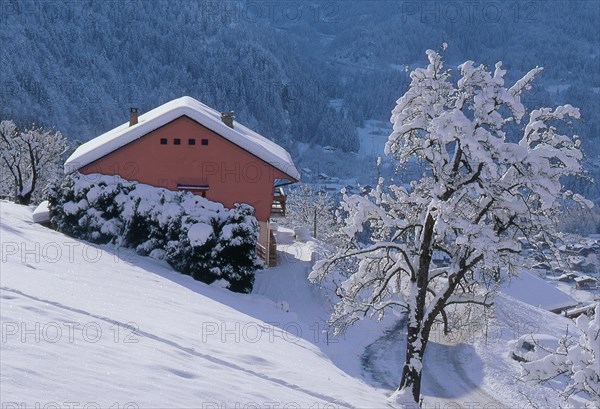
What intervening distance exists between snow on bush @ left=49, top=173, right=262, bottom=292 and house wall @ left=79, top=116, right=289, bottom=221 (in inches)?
76.6

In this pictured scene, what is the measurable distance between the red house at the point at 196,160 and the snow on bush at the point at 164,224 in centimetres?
201

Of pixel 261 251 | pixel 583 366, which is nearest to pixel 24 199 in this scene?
pixel 261 251

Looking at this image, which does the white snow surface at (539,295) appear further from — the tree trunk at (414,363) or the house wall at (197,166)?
the tree trunk at (414,363)

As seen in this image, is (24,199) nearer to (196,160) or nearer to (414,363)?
(196,160)

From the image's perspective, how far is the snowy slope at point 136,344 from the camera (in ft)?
32.9

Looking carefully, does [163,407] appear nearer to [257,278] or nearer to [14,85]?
[257,278]

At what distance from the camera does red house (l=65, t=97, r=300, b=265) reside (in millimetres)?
32562

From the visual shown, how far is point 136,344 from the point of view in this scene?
13117 millimetres

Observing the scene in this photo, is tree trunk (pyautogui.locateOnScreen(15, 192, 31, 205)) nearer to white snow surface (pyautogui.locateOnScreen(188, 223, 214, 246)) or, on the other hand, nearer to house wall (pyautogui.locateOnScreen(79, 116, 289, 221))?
house wall (pyautogui.locateOnScreen(79, 116, 289, 221))

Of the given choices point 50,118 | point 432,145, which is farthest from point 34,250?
point 50,118

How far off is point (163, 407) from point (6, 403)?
217cm

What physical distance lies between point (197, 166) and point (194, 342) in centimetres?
1872

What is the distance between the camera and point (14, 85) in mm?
172625

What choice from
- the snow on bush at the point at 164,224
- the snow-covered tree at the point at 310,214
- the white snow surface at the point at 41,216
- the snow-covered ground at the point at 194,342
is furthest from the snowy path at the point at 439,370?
the snow-covered tree at the point at 310,214
